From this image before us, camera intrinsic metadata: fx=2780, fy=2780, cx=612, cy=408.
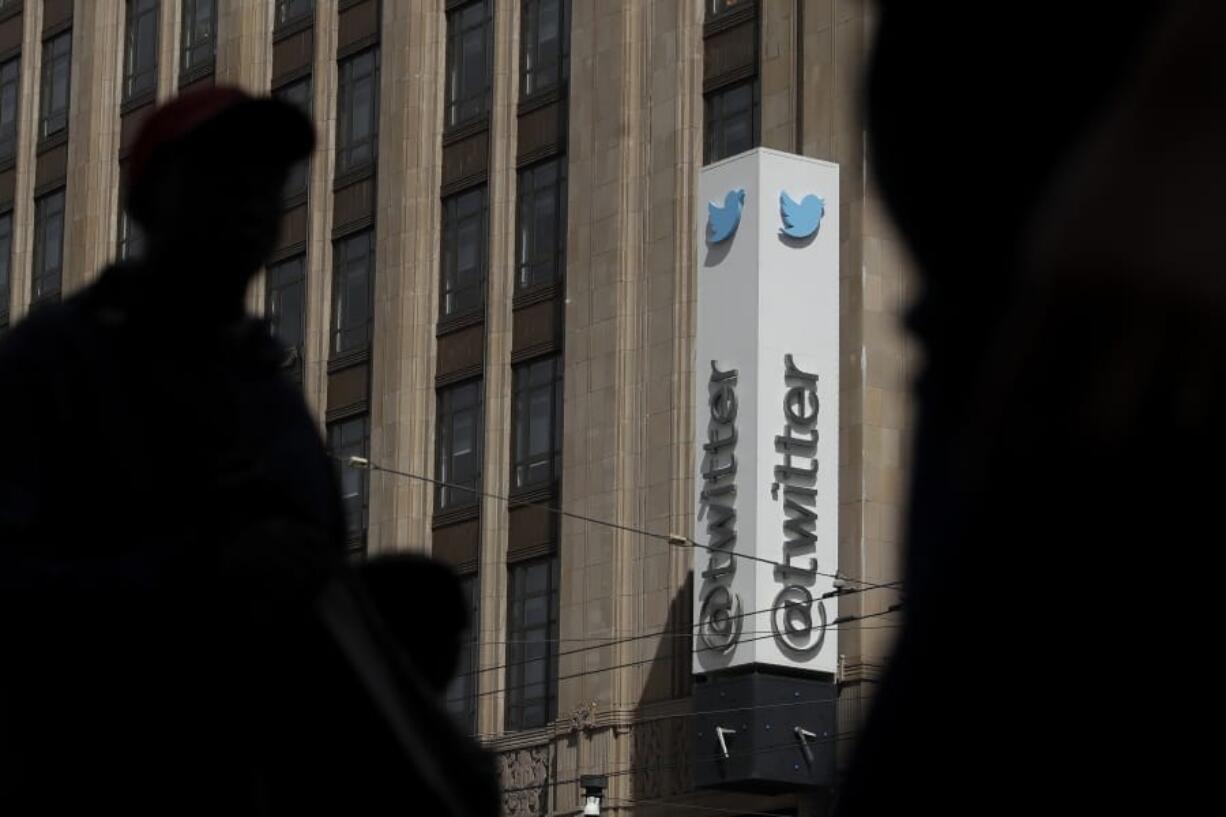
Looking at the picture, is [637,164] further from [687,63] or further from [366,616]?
[366,616]

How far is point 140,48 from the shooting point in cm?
5550

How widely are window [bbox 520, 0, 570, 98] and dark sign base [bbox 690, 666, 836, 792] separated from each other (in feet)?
37.0

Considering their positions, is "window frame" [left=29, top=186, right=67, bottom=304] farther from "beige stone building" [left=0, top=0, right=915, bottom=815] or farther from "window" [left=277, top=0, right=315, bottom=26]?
"window" [left=277, top=0, right=315, bottom=26]

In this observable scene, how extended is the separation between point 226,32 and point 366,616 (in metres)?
50.5

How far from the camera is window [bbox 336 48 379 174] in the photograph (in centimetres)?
4941

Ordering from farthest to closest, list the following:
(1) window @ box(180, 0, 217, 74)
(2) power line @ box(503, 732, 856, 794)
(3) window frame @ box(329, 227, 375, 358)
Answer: (1) window @ box(180, 0, 217, 74), (3) window frame @ box(329, 227, 375, 358), (2) power line @ box(503, 732, 856, 794)

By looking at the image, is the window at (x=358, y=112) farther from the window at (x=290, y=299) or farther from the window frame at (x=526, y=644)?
the window frame at (x=526, y=644)

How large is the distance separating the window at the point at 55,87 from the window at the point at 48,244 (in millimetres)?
1442

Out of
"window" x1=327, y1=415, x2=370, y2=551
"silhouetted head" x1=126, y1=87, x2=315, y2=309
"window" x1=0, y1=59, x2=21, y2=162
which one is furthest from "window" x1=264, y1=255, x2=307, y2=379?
"silhouetted head" x1=126, y1=87, x2=315, y2=309

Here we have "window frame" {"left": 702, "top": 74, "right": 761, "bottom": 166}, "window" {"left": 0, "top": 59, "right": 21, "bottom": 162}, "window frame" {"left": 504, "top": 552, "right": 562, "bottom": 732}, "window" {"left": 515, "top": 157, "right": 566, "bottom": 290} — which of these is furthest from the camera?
"window" {"left": 0, "top": 59, "right": 21, "bottom": 162}

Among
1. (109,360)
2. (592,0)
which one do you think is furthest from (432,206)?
(109,360)

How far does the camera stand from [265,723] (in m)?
3.07

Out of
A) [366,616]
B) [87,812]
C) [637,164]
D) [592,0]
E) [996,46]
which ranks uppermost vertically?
[592,0]

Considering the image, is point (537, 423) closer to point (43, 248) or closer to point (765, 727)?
point (765, 727)
